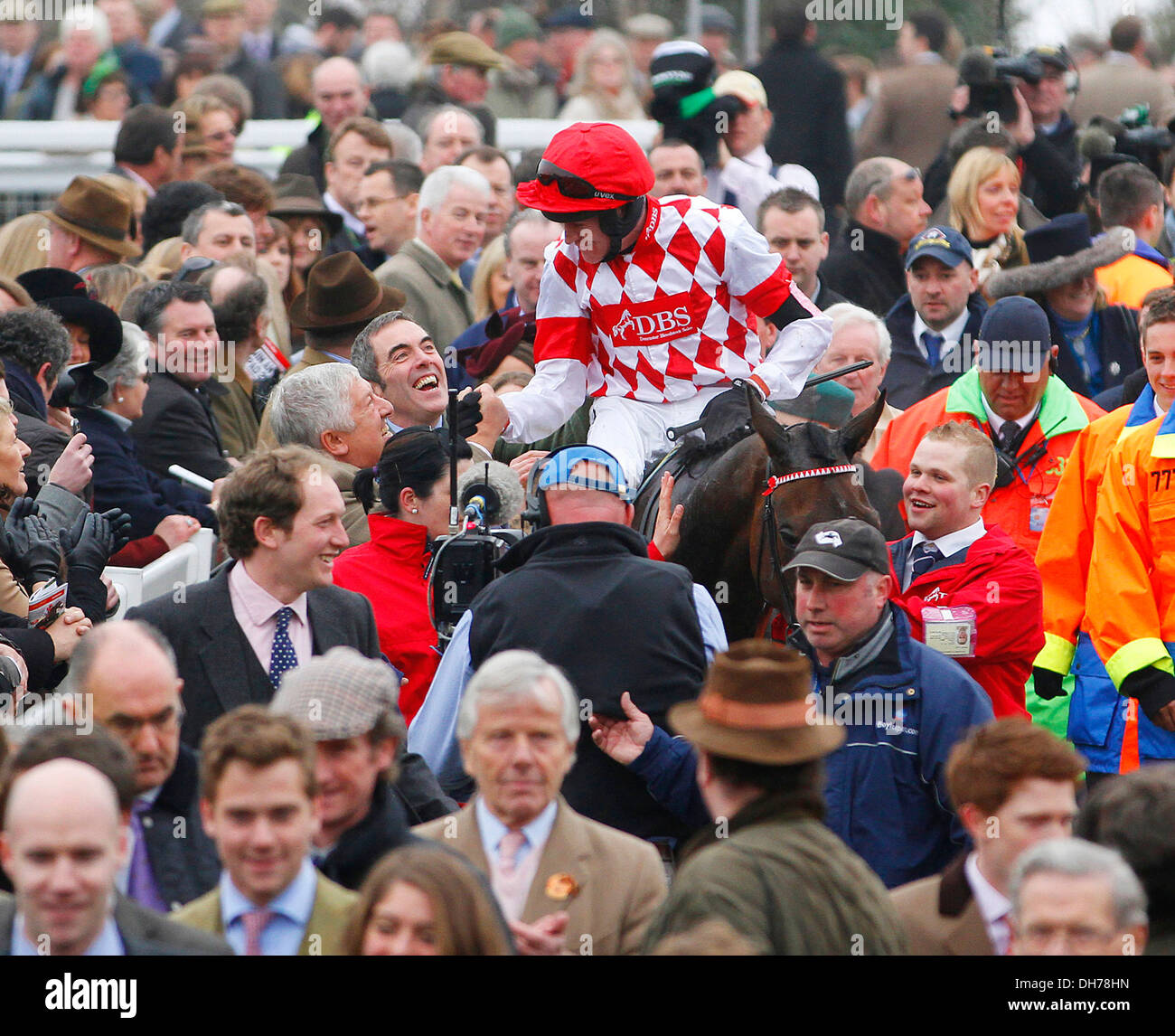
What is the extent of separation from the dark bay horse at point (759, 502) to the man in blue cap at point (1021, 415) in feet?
4.68

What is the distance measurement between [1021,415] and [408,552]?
2467 mm

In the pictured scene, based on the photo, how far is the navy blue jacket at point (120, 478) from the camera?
7176 mm

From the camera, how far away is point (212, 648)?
5250 mm

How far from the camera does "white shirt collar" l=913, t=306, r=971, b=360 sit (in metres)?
9.07

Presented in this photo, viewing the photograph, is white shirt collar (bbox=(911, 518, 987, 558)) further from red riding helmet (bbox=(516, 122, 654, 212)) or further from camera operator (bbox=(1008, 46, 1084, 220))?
camera operator (bbox=(1008, 46, 1084, 220))

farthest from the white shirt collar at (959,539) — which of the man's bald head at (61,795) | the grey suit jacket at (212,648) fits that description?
the man's bald head at (61,795)

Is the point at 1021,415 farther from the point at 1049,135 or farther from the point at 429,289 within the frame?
the point at 1049,135

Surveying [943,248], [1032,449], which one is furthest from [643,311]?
[943,248]

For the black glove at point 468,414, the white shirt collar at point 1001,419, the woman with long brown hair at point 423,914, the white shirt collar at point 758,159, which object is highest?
the white shirt collar at point 758,159

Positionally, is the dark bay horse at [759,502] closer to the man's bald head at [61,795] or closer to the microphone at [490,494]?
the microphone at [490,494]

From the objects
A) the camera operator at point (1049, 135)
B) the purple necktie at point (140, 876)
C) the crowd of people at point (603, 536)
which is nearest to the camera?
the crowd of people at point (603, 536)
